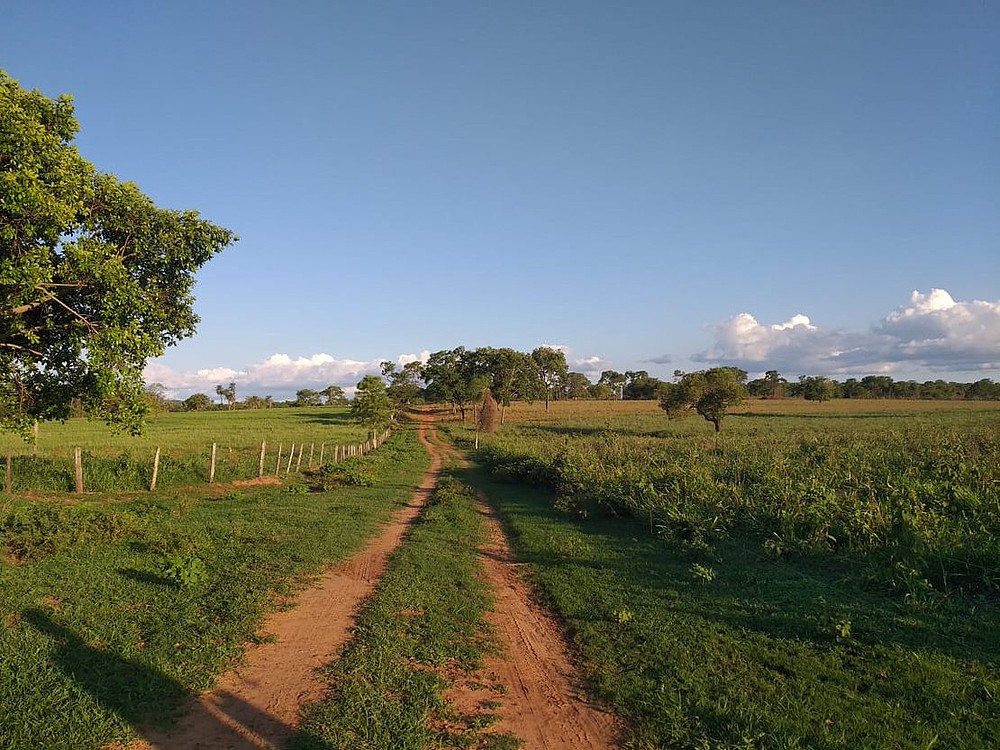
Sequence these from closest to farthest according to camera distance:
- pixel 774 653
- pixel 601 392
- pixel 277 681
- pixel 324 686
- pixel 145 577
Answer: pixel 324 686
pixel 277 681
pixel 774 653
pixel 145 577
pixel 601 392

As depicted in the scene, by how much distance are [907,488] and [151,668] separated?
1473 centimetres

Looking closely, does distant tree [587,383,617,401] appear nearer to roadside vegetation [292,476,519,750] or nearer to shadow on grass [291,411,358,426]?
shadow on grass [291,411,358,426]

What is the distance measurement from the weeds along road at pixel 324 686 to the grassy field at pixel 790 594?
0.49m

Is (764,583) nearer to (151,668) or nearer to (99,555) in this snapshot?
(151,668)

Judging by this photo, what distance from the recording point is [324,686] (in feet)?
19.2

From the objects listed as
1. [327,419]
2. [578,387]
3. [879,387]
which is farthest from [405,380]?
[879,387]

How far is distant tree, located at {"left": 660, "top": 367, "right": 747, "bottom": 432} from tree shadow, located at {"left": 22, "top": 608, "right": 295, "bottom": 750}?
43668 millimetres

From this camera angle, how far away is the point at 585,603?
28.6 ft

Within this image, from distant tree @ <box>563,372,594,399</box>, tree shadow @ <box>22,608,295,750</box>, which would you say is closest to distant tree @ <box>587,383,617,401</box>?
distant tree @ <box>563,372,594,399</box>

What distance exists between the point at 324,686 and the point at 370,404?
39410 mm

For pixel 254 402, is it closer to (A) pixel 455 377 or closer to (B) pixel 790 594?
(A) pixel 455 377

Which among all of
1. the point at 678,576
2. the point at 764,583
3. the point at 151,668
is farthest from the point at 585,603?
the point at 151,668

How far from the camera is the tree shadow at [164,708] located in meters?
4.87

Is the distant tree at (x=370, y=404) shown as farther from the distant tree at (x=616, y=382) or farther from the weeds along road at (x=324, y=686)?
the distant tree at (x=616, y=382)
